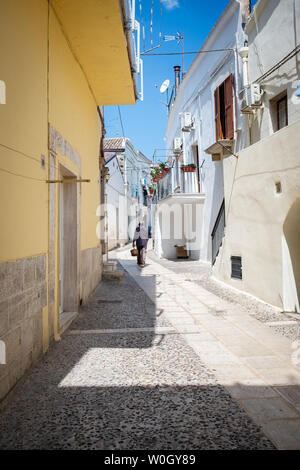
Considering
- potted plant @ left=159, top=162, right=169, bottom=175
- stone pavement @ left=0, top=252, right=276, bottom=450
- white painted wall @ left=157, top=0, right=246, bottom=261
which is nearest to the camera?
stone pavement @ left=0, top=252, right=276, bottom=450

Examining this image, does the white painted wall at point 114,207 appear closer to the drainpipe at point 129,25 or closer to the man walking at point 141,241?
the man walking at point 141,241

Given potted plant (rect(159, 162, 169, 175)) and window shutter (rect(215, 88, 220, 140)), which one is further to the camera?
potted plant (rect(159, 162, 169, 175))

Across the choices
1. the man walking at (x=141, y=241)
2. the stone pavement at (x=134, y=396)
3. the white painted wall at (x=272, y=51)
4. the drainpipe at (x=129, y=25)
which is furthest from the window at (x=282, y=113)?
the man walking at (x=141, y=241)

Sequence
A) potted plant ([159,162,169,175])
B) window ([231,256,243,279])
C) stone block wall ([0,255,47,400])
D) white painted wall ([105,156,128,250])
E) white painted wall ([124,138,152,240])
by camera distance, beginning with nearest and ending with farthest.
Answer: stone block wall ([0,255,47,400])
window ([231,256,243,279])
potted plant ([159,162,169,175])
white painted wall ([105,156,128,250])
white painted wall ([124,138,152,240])

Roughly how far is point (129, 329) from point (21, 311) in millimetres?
1973

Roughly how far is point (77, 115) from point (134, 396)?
14.7 feet

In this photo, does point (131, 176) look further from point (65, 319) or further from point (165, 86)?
point (65, 319)

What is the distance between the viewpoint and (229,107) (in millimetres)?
10914

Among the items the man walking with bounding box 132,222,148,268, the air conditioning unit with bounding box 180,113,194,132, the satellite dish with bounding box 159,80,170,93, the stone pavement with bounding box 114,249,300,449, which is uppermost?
the satellite dish with bounding box 159,80,170,93

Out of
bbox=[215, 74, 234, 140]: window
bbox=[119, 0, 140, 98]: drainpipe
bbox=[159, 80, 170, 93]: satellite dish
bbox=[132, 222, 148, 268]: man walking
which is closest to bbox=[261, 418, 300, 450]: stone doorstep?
bbox=[119, 0, 140, 98]: drainpipe

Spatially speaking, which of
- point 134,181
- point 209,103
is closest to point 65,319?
point 209,103

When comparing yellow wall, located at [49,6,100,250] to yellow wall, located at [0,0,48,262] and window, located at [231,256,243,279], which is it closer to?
yellow wall, located at [0,0,48,262]

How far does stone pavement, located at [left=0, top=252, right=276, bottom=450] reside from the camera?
2.22 m

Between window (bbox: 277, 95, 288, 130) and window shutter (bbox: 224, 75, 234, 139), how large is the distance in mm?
2526
